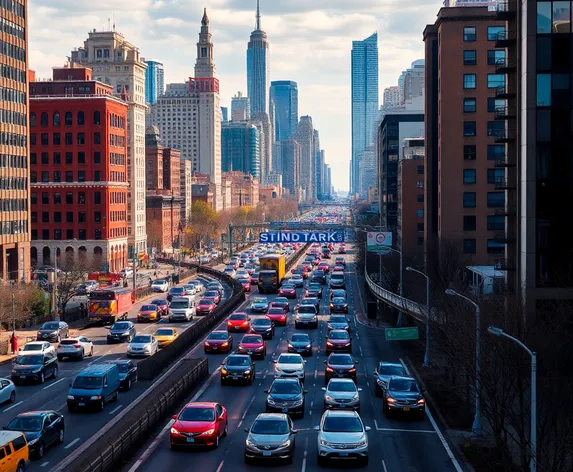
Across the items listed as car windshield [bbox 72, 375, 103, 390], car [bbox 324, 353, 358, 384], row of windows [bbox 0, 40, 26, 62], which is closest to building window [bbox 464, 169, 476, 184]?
car [bbox 324, 353, 358, 384]

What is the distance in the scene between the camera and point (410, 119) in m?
162

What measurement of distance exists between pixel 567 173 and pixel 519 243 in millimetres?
4809

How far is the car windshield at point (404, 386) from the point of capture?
3672 cm

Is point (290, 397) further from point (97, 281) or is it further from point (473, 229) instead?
point (97, 281)

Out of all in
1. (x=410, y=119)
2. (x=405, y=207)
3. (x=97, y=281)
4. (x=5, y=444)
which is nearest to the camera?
(x=5, y=444)

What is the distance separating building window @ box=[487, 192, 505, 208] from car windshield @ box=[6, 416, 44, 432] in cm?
6533

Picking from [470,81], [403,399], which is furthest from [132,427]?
[470,81]

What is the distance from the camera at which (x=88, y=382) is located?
37406 mm

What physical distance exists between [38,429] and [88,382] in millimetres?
8254

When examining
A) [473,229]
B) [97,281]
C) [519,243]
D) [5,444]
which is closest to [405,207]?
[473,229]

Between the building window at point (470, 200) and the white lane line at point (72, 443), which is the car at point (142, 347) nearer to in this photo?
the white lane line at point (72, 443)

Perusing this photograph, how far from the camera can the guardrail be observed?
2470cm

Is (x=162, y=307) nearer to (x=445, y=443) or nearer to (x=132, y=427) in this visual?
(x=445, y=443)

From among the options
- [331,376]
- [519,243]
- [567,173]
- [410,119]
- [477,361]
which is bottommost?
[331,376]
